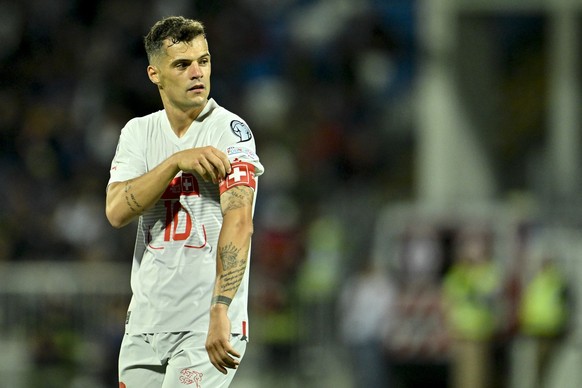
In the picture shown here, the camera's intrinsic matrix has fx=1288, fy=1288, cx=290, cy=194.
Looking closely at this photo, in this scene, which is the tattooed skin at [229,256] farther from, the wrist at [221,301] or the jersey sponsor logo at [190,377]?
the jersey sponsor logo at [190,377]

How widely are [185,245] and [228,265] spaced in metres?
0.41

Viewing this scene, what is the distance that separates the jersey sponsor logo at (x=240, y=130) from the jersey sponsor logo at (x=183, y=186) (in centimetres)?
27

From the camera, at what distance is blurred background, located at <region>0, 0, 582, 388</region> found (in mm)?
14828

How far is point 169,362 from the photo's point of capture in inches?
214

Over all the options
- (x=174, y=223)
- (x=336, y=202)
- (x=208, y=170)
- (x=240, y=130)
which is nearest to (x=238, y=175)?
(x=208, y=170)

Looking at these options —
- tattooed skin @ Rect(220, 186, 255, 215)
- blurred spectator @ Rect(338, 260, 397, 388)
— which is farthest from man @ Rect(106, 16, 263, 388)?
blurred spectator @ Rect(338, 260, 397, 388)

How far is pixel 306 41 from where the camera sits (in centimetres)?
1972

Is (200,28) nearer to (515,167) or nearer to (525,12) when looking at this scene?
(525,12)

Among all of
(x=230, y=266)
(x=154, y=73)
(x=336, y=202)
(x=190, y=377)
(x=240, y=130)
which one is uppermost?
(x=154, y=73)

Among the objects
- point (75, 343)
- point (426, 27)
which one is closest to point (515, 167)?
point (426, 27)

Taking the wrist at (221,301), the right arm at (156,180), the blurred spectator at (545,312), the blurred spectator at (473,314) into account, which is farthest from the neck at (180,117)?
the blurred spectator at (473,314)

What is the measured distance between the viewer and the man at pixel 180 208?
5.25 m

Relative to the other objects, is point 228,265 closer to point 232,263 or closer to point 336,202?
point 232,263

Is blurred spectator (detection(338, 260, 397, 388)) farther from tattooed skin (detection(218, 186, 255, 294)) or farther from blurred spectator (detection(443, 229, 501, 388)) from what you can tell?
tattooed skin (detection(218, 186, 255, 294))
